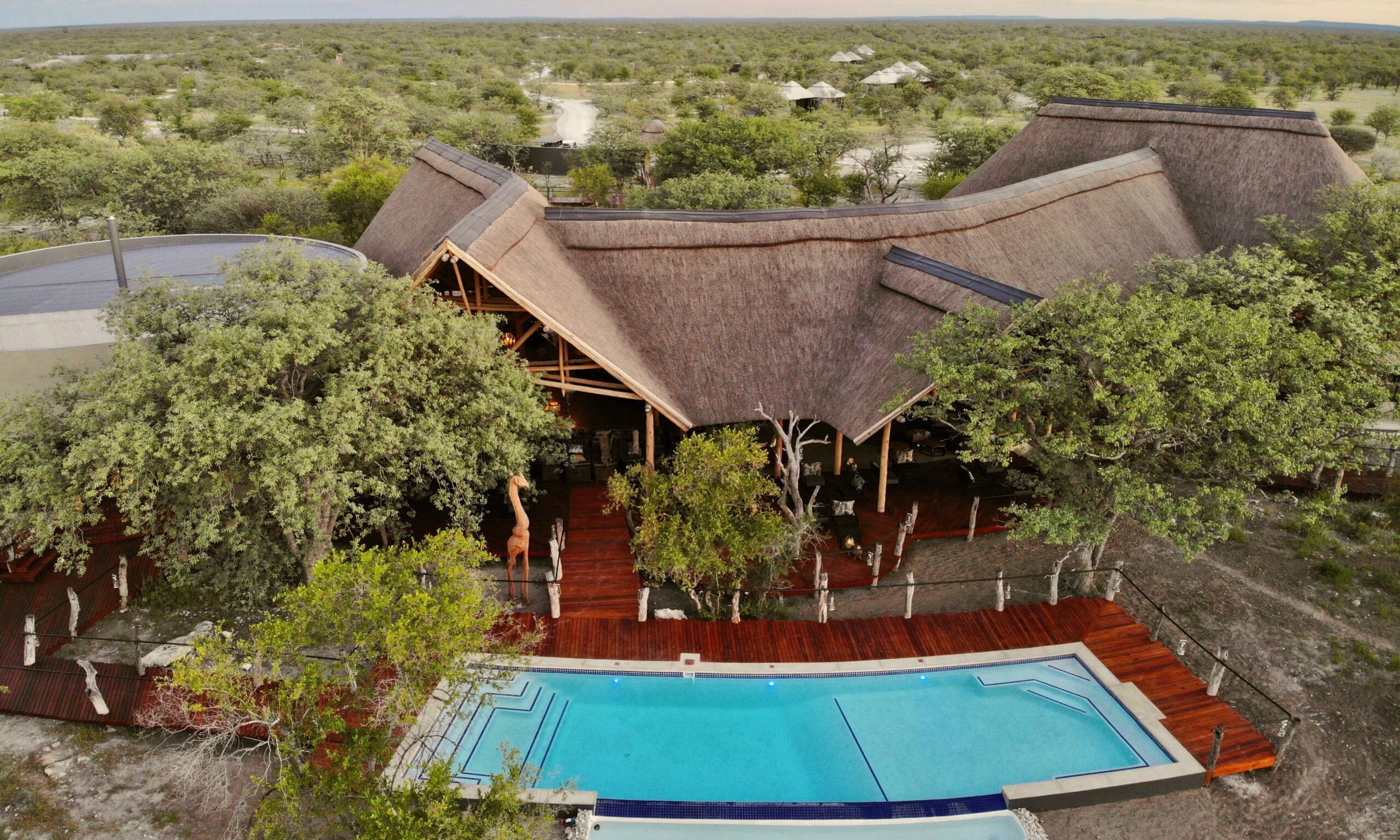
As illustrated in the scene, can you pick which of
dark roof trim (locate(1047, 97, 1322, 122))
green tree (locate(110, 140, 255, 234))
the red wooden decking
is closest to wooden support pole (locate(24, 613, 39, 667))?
the red wooden decking

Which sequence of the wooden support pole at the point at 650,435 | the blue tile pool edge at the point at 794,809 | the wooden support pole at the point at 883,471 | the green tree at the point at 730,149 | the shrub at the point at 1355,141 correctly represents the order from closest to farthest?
the blue tile pool edge at the point at 794,809 → the wooden support pole at the point at 883,471 → the wooden support pole at the point at 650,435 → the green tree at the point at 730,149 → the shrub at the point at 1355,141

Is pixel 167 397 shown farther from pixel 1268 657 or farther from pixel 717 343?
pixel 1268 657

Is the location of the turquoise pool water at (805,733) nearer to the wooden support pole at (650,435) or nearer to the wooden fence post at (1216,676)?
the wooden fence post at (1216,676)

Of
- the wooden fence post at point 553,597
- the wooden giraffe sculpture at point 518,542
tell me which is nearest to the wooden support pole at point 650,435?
the wooden giraffe sculpture at point 518,542

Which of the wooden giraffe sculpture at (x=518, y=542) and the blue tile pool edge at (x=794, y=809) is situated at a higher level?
the wooden giraffe sculpture at (x=518, y=542)

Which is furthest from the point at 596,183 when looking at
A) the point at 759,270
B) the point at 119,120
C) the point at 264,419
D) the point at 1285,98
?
the point at 1285,98

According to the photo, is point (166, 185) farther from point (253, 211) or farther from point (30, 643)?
point (30, 643)

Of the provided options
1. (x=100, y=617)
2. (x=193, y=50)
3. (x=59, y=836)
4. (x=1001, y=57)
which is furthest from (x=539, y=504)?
(x=193, y=50)
